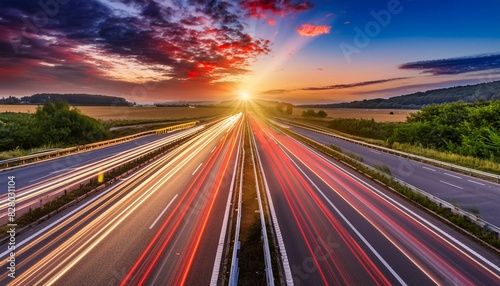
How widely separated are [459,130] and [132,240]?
165 ft

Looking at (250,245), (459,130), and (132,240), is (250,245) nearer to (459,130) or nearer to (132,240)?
(132,240)

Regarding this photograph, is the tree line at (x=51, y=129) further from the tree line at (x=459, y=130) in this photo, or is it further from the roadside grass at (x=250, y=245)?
the tree line at (x=459, y=130)

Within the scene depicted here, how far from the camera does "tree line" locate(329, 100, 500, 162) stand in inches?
1483

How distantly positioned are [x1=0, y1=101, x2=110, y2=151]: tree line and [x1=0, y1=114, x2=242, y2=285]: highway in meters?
28.6

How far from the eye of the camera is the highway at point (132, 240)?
10.3 meters

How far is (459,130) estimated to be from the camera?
4678cm

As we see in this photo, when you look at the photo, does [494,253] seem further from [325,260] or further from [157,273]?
[157,273]

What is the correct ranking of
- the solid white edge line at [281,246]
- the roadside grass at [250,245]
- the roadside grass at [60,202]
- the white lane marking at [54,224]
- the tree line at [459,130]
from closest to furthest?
the solid white edge line at [281,246] → the roadside grass at [250,245] → the white lane marking at [54,224] → the roadside grass at [60,202] → the tree line at [459,130]

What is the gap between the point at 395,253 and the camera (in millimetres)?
12086

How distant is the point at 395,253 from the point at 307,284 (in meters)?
4.33

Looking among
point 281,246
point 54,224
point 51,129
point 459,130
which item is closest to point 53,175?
point 54,224

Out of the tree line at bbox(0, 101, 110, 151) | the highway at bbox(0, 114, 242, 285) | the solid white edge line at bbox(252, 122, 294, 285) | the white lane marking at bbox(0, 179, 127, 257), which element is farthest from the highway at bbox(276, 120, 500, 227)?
the tree line at bbox(0, 101, 110, 151)

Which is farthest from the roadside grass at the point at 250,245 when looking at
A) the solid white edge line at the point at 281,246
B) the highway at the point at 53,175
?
the highway at the point at 53,175

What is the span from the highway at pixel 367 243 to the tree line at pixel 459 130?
80.8 ft
